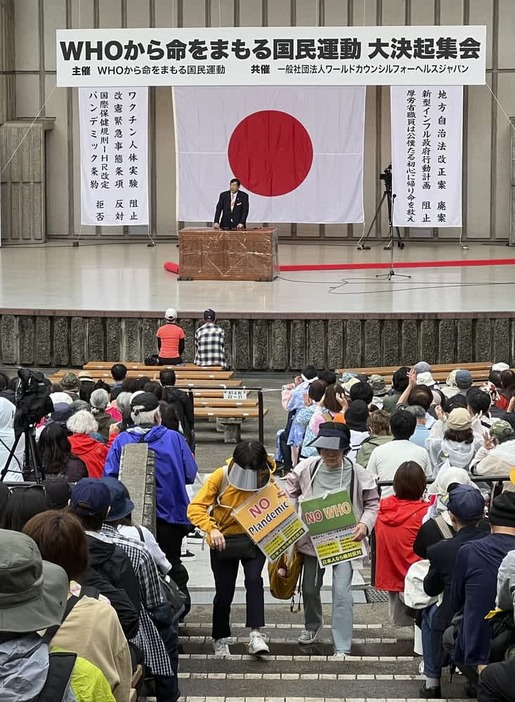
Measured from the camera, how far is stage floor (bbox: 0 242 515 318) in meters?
13.7

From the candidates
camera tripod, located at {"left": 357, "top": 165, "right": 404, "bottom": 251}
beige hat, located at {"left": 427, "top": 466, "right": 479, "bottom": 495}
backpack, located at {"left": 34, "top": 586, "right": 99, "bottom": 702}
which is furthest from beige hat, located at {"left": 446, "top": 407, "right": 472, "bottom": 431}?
camera tripod, located at {"left": 357, "top": 165, "right": 404, "bottom": 251}

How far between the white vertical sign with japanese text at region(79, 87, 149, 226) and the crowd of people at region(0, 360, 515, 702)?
11.2 metres

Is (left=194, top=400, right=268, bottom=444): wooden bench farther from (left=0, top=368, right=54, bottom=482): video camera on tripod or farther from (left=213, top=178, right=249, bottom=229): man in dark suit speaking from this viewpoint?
(left=213, top=178, right=249, bottom=229): man in dark suit speaking

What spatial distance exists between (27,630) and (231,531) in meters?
2.75

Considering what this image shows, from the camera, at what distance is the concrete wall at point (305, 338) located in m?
13.5

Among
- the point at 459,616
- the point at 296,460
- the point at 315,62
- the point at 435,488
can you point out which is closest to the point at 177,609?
the point at 459,616

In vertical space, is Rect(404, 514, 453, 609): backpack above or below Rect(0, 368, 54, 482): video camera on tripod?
below

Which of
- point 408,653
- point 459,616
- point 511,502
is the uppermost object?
point 511,502

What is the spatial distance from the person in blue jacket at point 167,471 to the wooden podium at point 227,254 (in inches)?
401

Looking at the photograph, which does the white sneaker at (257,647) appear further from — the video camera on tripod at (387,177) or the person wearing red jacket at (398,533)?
the video camera on tripod at (387,177)

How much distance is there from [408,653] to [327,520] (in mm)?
630

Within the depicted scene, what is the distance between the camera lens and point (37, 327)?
13.8m

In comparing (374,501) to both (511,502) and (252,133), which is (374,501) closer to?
(511,502)

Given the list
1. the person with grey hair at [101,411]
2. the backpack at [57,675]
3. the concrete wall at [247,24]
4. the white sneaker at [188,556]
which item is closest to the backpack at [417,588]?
the backpack at [57,675]
